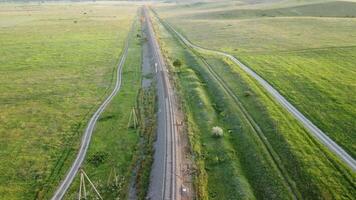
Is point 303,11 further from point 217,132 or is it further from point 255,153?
point 255,153

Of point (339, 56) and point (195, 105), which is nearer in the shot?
point (195, 105)

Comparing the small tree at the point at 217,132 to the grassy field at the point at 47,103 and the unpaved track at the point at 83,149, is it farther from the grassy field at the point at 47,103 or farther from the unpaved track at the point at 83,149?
the unpaved track at the point at 83,149

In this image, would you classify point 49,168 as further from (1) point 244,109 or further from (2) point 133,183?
(1) point 244,109

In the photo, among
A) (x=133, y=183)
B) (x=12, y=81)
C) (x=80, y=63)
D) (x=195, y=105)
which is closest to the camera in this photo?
(x=133, y=183)

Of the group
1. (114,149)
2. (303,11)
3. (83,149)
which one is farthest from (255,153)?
(303,11)

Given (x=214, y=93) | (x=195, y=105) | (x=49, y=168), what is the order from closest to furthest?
(x=49, y=168), (x=195, y=105), (x=214, y=93)

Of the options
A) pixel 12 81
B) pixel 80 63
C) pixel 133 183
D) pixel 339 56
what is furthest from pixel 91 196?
pixel 339 56

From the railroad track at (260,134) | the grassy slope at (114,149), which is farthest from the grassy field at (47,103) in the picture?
the railroad track at (260,134)
